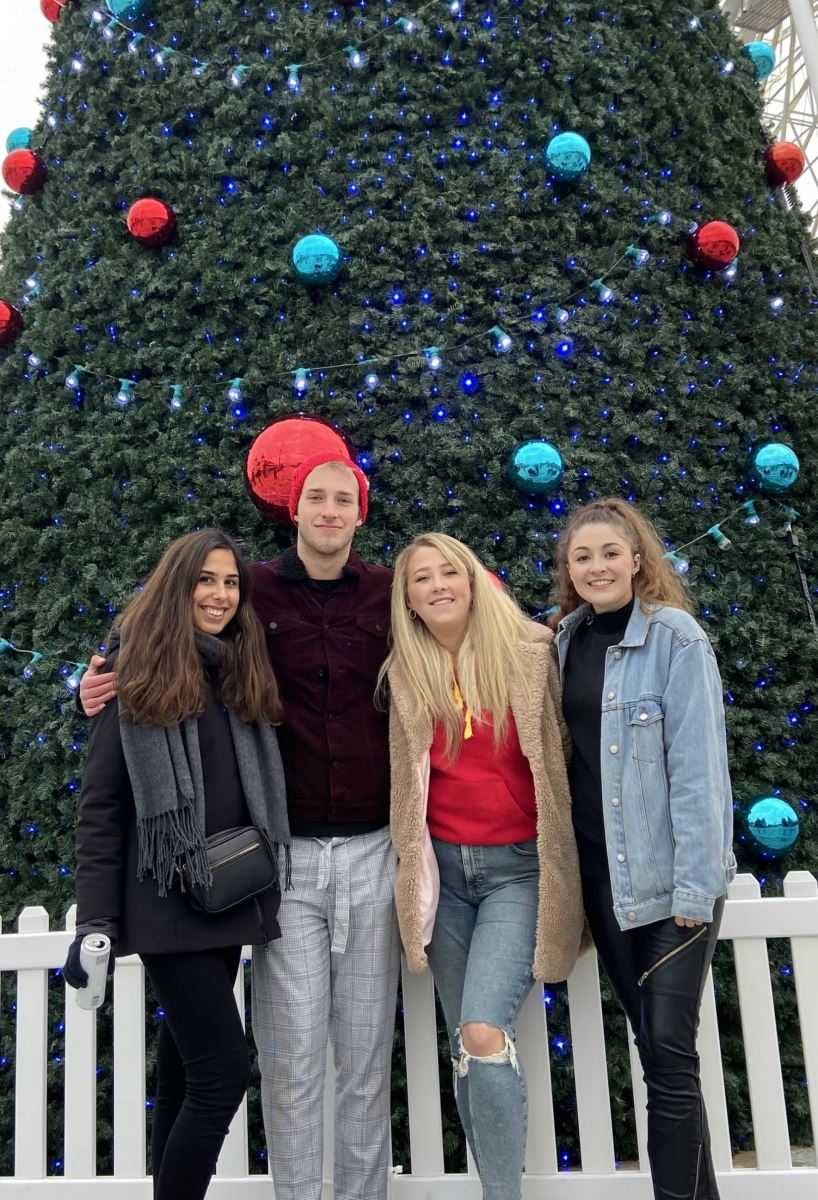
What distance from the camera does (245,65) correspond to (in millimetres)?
4195

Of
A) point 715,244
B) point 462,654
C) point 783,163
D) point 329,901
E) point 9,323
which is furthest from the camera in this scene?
point 783,163

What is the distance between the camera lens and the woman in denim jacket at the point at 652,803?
1999 millimetres

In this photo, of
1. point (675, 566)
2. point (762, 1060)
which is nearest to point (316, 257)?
point (675, 566)

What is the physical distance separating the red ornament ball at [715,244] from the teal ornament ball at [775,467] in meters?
1.01

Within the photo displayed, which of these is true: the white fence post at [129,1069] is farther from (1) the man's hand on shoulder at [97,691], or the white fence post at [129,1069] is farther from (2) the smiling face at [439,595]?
(2) the smiling face at [439,595]

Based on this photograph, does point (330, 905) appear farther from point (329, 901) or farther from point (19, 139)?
point (19, 139)

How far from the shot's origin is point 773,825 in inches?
134

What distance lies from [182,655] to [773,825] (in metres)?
2.60

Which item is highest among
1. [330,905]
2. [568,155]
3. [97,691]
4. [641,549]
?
[568,155]

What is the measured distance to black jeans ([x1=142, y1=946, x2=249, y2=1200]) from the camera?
1985 mm

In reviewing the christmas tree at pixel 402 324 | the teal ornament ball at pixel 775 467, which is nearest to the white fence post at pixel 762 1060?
the christmas tree at pixel 402 324

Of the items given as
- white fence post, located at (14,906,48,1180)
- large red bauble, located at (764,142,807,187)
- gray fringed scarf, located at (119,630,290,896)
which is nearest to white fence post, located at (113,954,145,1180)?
white fence post, located at (14,906,48,1180)

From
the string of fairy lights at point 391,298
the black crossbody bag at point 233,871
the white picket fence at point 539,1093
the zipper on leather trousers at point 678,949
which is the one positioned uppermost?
the string of fairy lights at point 391,298

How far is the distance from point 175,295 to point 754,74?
12.2 ft
